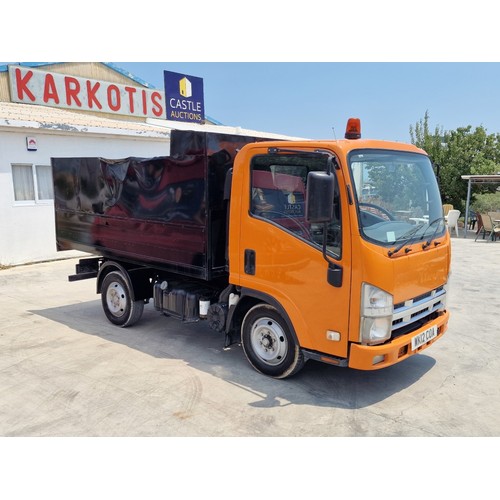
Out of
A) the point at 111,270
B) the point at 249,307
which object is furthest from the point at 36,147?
the point at 249,307

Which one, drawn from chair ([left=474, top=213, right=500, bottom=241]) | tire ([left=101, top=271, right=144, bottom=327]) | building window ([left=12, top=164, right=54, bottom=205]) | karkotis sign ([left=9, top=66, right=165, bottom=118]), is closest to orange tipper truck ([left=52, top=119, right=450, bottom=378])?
tire ([left=101, top=271, right=144, bottom=327])

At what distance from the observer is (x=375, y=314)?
12.2 feet

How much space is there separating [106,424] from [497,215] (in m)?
15.2

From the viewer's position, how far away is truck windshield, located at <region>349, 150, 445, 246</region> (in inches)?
149

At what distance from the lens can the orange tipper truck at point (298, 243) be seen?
373cm

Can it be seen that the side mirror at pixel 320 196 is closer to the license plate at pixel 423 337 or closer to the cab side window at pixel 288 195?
the cab side window at pixel 288 195

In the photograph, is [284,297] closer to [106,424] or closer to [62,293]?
[106,424]

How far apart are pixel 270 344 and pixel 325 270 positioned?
110 centimetres

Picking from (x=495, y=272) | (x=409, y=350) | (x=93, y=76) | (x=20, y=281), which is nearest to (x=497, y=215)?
(x=495, y=272)

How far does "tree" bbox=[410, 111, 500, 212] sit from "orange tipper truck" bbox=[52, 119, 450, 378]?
665 inches

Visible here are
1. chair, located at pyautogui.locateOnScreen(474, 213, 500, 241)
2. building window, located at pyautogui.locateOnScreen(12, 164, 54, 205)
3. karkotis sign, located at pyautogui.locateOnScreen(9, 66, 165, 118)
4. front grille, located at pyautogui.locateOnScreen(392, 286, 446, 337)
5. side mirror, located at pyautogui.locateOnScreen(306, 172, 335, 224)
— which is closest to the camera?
side mirror, located at pyautogui.locateOnScreen(306, 172, 335, 224)

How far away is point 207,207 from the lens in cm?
464

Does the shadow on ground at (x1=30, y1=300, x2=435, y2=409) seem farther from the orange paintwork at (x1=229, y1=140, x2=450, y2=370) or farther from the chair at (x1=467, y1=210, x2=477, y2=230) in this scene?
the chair at (x1=467, y1=210, x2=477, y2=230)

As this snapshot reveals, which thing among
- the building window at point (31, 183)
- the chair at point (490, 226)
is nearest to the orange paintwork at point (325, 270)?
the building window at point (31, 183)
